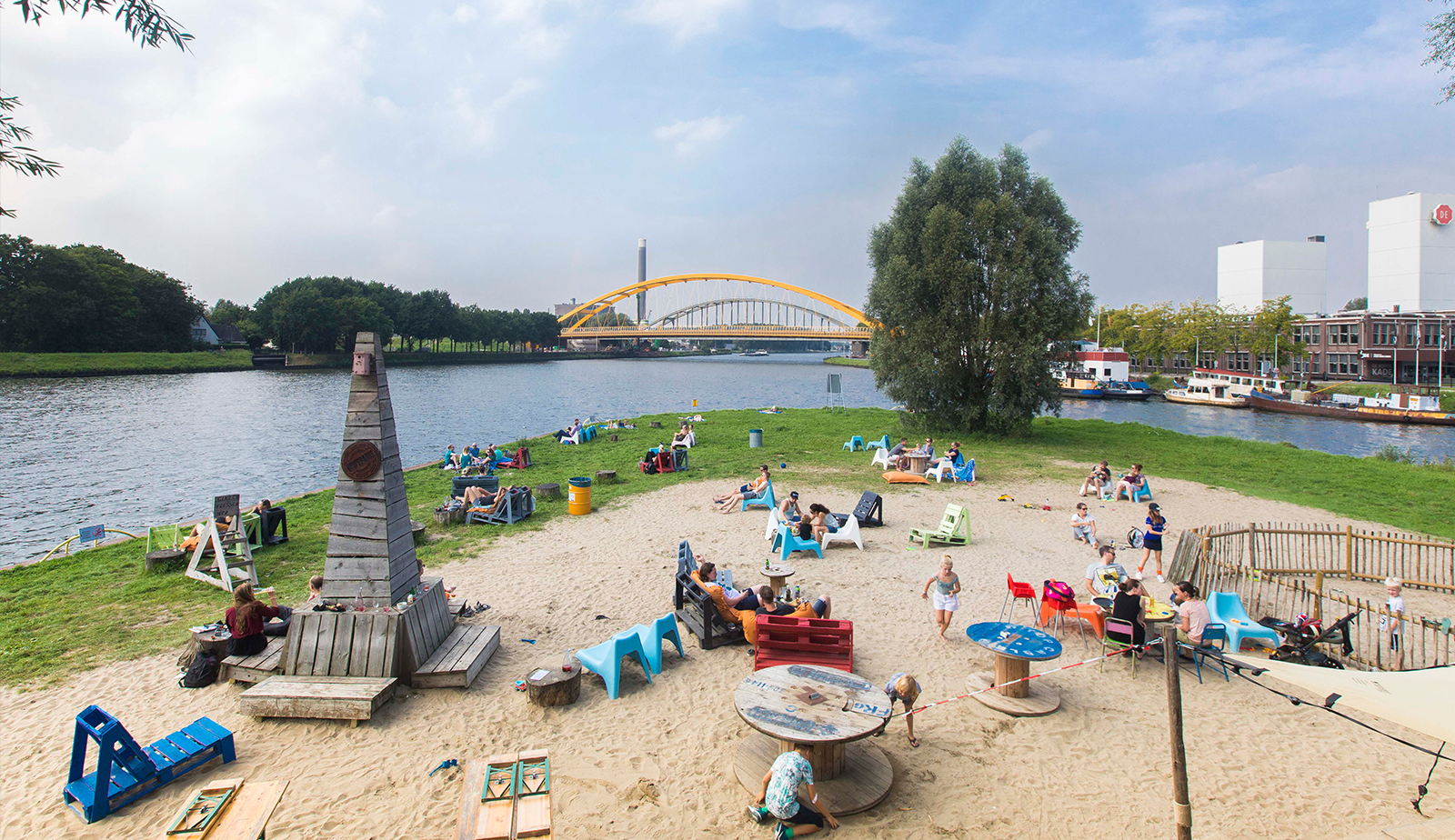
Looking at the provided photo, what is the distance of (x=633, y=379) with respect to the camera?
93938mm

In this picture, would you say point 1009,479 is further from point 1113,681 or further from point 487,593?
point 487,593

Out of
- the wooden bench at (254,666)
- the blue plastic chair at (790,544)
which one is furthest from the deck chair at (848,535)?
the wooden bench at (254,666)

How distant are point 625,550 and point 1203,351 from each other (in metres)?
88.2

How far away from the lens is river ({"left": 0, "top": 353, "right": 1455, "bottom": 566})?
20.9m

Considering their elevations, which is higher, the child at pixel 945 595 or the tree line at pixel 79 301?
the tree line at pixel 79 301

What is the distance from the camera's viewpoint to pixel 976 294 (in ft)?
87.6

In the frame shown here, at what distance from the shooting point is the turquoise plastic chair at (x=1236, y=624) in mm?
8133

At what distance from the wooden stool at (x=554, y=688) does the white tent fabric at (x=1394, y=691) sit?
5.98 meters

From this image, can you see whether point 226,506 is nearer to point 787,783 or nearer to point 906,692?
point 787,783

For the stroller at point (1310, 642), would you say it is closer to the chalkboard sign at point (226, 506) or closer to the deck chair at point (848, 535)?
the deck chair at point (848, 535)

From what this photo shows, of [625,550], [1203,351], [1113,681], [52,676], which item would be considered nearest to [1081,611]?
[1113,681]

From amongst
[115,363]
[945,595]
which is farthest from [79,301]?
[945,595]

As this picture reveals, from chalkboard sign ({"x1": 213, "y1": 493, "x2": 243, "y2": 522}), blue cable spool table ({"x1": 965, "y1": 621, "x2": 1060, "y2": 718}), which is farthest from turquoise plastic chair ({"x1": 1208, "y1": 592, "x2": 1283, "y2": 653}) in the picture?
chalkboard sign ({"x1": 213, "y1": 493, "x2": 243, "y2": 522})

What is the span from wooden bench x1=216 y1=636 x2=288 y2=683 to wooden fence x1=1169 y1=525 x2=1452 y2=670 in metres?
11.9
